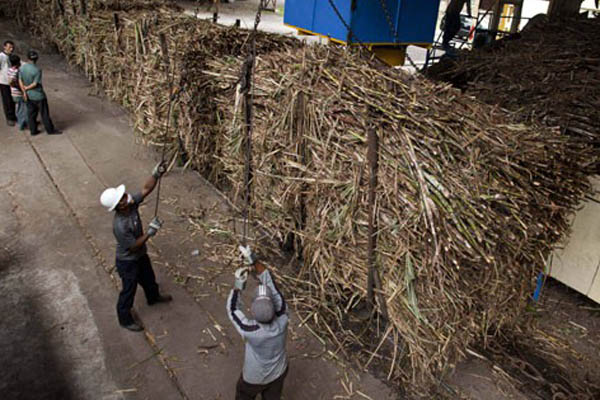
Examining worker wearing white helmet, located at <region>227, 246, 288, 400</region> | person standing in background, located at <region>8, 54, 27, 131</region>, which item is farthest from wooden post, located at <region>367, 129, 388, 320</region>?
person standing in background, located at <region>8, 54, 27, 131</region>

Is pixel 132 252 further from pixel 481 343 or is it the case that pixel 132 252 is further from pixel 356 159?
pixel 481 343

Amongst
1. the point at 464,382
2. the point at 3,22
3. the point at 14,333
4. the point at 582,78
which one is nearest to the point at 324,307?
the point at 464,382

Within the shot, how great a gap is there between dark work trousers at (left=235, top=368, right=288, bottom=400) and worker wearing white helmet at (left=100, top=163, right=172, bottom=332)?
1.74 metres

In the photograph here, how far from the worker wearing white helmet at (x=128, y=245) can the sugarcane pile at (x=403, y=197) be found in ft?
5.63

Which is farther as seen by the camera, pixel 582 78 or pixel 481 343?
pixel 582 78

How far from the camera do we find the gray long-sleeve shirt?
3477 millimetres

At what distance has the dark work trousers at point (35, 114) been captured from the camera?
9367mm

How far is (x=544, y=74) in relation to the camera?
7742 millimetres

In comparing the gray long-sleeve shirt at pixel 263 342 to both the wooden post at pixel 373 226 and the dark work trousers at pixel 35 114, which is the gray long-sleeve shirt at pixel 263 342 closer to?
the wooden post at pixel 373 226

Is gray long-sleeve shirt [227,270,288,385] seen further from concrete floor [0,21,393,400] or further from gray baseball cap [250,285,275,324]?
concrete floor [0,21,393,400]

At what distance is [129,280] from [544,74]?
24.2 ft

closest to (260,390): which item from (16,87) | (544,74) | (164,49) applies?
(164,49)

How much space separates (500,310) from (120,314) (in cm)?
409

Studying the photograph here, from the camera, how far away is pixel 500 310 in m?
4.78
